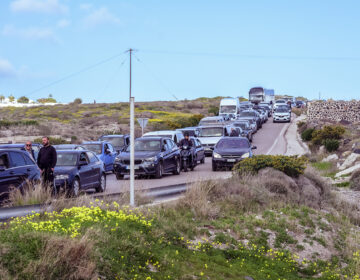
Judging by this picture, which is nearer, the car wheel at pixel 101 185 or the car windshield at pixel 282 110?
the car wheel at pixel 101 185

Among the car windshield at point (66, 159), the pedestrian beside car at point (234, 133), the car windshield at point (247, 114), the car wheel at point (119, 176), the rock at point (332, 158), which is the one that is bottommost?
the rock at point (332, 158)

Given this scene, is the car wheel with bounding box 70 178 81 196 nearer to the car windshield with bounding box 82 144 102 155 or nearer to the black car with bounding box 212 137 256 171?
the car windshield with bounding box 82 144 102 155

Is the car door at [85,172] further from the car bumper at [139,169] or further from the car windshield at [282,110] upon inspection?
the car windshield at [282,110]

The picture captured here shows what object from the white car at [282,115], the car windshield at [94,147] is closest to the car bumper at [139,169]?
the car windshield at [94,147]

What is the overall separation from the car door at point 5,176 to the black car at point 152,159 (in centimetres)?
929

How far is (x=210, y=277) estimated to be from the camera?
373 inches

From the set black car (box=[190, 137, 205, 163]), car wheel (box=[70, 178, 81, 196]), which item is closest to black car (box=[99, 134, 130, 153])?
black car (box=[190, 137, 205, 163])

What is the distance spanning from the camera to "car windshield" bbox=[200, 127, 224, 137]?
3650cm

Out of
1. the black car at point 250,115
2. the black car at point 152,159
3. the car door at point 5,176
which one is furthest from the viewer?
the black car at point 250,115

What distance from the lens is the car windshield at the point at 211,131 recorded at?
36.5 metres

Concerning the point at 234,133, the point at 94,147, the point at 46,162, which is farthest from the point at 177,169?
Result: the point at 234,133

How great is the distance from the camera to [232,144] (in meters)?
27.7

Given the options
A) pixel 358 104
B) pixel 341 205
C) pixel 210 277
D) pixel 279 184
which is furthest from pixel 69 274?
pixel 358 104

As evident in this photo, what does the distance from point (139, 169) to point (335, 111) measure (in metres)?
43.7
